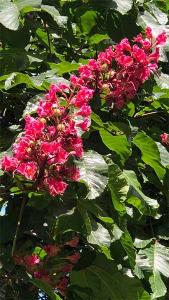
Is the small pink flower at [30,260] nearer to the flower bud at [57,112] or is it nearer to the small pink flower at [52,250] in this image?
the small pink flower at [52,250]

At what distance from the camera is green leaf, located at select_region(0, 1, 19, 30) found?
6.02ft

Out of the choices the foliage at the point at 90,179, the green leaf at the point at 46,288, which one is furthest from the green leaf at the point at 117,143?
the green leaf at the point at 46,288

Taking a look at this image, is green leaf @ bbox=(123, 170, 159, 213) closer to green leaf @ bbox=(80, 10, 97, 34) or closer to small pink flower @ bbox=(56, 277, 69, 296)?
small pink flower @ bbox=(56, 277, 69, 296)

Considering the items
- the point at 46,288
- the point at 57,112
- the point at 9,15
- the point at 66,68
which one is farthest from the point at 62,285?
the point at 9,15

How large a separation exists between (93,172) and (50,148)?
0.21 meters

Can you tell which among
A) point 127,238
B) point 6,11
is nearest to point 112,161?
point 127,238

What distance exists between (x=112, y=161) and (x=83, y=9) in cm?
60

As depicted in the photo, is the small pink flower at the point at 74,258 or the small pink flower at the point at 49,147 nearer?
the small pink flower at the point at 49,147

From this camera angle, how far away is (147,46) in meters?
1.95

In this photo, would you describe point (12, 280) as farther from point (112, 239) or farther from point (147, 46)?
point (147, 46)

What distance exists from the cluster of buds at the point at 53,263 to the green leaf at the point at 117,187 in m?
0.17

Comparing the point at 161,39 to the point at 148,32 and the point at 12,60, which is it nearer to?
the point at 148,32

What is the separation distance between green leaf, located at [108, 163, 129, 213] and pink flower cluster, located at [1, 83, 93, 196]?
0.17 m

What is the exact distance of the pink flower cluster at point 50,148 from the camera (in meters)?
1.49
